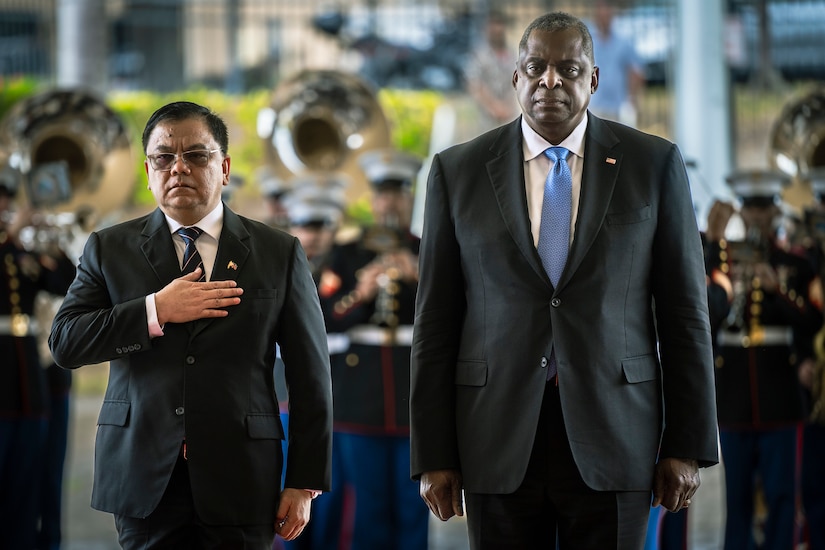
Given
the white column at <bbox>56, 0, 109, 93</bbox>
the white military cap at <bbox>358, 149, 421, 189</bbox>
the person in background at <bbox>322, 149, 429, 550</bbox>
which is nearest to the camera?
the person in background at <bbox>322, 149, 429, 550</bbox>

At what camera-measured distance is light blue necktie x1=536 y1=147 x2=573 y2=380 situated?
3.46m

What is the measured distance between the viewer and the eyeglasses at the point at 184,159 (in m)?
3.60

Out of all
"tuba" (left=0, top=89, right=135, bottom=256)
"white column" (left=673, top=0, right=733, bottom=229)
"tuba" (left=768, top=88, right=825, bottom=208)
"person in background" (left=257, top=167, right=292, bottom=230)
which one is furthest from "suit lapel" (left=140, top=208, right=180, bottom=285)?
"white column" (left=673, top=0, right=733, bottom=229)

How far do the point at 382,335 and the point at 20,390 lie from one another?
1.80 metres

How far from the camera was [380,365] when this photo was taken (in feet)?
21.9

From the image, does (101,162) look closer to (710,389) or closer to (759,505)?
(759,505)

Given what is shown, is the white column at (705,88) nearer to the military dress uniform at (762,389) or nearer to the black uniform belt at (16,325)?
the military dress uniform at (762,389)

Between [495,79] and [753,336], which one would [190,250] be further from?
[495,79]

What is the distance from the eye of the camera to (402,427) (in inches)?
257

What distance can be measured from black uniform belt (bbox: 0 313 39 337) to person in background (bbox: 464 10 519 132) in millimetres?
5094

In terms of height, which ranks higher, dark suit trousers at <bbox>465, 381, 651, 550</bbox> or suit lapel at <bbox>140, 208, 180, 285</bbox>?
suit lapel at <bbox>140, 208, 180, 285</bbox>

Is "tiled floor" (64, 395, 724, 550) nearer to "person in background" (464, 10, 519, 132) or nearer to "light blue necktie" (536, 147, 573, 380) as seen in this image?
"person in background" (464, 10, 519, 132)

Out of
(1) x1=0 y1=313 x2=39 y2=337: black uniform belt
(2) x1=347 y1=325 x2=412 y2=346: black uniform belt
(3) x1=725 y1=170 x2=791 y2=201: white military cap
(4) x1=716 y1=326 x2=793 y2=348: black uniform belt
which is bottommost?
(4) x1=716 y1=326 x2=793 y2=348: black uniform belt

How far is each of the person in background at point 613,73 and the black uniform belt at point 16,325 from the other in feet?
16.0
